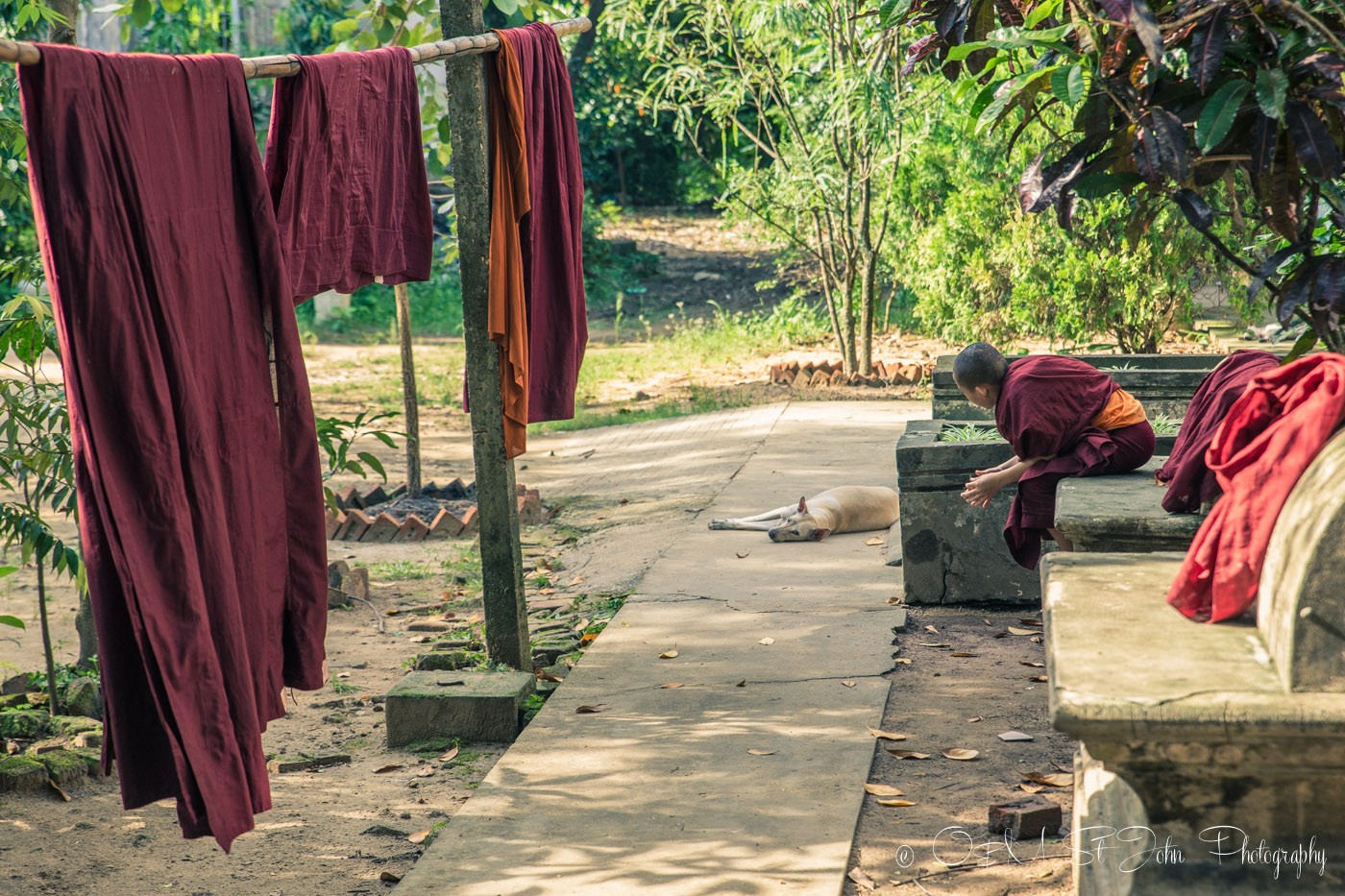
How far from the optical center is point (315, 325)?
17703 mm

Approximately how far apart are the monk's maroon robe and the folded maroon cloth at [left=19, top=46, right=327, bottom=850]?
3053 mm

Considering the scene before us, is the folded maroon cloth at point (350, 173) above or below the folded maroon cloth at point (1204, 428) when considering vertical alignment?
above

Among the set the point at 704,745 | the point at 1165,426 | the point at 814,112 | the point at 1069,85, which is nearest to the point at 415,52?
the point at 1069,85

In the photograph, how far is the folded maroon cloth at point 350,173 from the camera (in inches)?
143

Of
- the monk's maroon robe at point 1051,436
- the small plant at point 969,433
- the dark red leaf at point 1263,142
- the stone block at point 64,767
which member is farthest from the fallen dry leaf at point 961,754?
the stone block at point 64,767

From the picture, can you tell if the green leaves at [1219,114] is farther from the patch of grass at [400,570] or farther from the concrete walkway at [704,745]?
the patch of grass at [400,570]

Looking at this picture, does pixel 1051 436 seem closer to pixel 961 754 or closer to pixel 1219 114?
pixel 961 754

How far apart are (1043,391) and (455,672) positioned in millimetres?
2616

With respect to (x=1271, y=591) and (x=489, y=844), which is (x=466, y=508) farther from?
(x=1271, y=591)

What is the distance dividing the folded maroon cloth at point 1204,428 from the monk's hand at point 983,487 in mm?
980

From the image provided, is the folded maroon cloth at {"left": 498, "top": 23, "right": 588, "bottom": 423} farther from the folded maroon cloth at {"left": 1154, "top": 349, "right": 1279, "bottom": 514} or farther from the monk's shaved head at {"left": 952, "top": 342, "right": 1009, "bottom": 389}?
the folded maroon cloth at {"left": 1154, "top": 349, "right": 1279, "bottom": 514}

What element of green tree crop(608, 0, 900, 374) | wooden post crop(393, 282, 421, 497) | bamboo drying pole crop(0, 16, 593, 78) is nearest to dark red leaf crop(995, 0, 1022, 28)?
bamboo drying pole crop(0, 16, 593, 78)

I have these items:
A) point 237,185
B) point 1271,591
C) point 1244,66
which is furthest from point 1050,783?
point 237,185

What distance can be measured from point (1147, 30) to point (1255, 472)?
1.01 m
